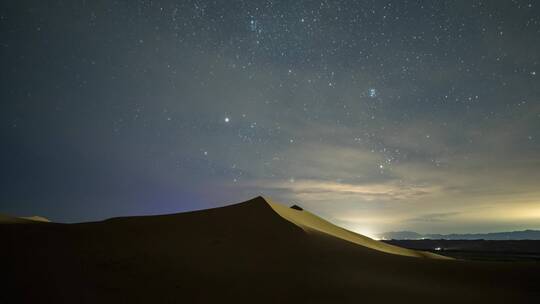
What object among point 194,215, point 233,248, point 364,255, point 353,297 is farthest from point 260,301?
point 194,215

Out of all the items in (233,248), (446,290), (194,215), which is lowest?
(446,290)

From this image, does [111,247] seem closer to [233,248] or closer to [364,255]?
[233,248]

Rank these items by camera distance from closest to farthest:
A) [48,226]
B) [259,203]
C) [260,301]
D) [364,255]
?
[260,301]
[364,255]
[48,226]
[259,203]

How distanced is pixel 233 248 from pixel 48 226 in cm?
879

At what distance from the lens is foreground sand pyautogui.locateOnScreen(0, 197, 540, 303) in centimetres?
791

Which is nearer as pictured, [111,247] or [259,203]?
[111,247]

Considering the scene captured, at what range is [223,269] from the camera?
10047 mm

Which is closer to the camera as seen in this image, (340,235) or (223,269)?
(223,269)

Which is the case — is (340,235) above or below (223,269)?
above

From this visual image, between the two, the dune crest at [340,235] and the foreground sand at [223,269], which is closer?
the foreground sand at [223,269]

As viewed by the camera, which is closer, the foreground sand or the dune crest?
the foreground sand

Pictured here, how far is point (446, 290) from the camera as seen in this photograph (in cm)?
903

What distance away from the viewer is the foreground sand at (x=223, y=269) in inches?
312

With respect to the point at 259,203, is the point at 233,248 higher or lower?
lower
